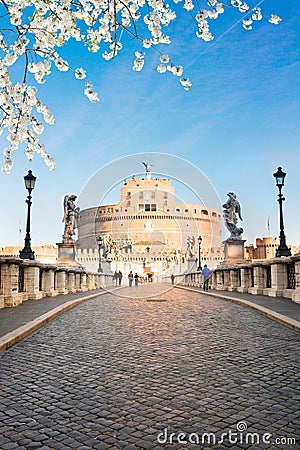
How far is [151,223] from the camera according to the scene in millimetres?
107062

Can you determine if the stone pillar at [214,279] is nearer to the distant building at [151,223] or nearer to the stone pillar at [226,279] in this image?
the stone pillar at [226,279]

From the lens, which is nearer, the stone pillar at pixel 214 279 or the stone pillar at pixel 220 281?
the stone pillar at pixel 220 281

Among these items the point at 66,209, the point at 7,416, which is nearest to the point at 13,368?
the point at 7,416

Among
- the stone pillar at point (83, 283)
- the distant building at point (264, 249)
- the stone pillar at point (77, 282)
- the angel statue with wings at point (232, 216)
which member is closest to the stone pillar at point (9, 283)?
the stone pillar at point (77, 282)

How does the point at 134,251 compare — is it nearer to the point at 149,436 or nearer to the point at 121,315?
the point at 121,315

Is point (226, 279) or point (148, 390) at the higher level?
point (226, 279)

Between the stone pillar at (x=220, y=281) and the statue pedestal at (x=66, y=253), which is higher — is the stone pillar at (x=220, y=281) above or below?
below

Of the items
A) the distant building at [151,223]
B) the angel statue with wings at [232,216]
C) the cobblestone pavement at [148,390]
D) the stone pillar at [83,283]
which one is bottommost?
the cobblestone pavement at [148,390]

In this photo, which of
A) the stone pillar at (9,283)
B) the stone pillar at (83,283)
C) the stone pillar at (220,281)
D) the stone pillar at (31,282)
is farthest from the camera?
the stone pillar at (83,283)

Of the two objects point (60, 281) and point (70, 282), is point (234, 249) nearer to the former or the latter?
point (70, 282)

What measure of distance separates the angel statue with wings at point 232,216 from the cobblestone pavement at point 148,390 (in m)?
21.5
